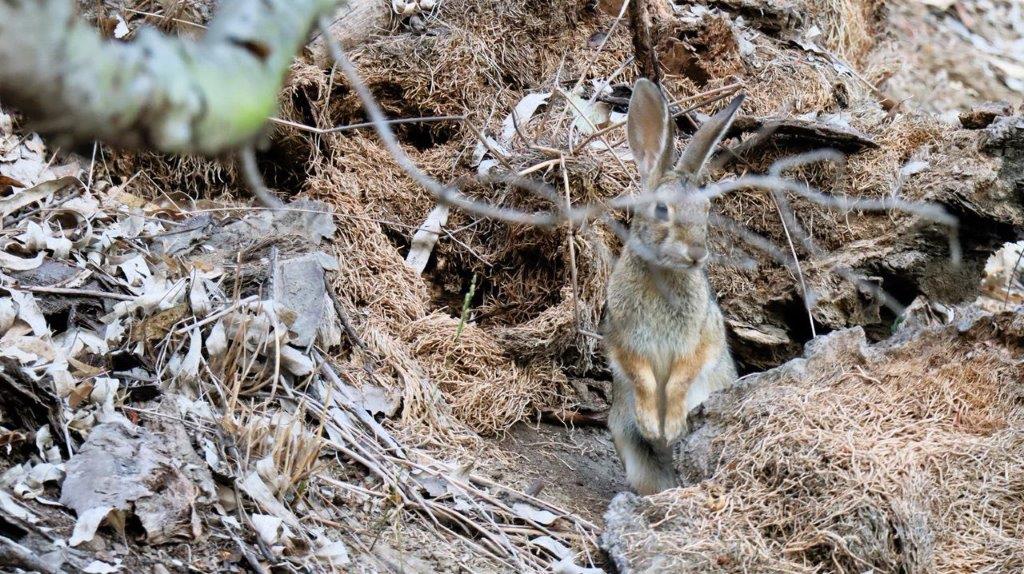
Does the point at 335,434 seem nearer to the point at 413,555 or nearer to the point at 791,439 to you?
the point at 413,555

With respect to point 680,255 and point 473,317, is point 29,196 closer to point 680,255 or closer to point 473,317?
point 473,317

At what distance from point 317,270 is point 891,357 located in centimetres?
345

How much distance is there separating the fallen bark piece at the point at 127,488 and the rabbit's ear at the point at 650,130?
3336 mm

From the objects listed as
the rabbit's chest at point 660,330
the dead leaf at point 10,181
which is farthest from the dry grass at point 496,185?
the dead leaf at point 10,181

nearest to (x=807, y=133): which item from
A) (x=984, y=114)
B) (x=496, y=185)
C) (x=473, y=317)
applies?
(x=984, y=114)

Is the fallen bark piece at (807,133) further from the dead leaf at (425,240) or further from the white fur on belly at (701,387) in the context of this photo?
the dead leaf at (425,240)

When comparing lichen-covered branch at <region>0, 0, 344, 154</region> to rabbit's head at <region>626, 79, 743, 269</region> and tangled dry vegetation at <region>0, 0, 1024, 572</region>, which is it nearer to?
tangled dry vegetation at <region>0, 0, 1024, 572</region>

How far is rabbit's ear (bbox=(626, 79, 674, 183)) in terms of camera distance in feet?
19.7

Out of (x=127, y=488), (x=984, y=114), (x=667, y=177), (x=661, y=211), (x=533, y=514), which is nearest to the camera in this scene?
(x=127, y=488)

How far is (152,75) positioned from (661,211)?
14.5 feet

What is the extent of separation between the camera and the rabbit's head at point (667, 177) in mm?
5883

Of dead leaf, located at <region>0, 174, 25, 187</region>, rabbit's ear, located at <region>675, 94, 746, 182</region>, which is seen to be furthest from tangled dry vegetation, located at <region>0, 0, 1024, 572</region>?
rabbit's ear, located at <region>675, 94, 746, 182</region>

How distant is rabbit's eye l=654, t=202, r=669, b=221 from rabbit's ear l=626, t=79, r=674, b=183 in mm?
311

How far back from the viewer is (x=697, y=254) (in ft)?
19.1
